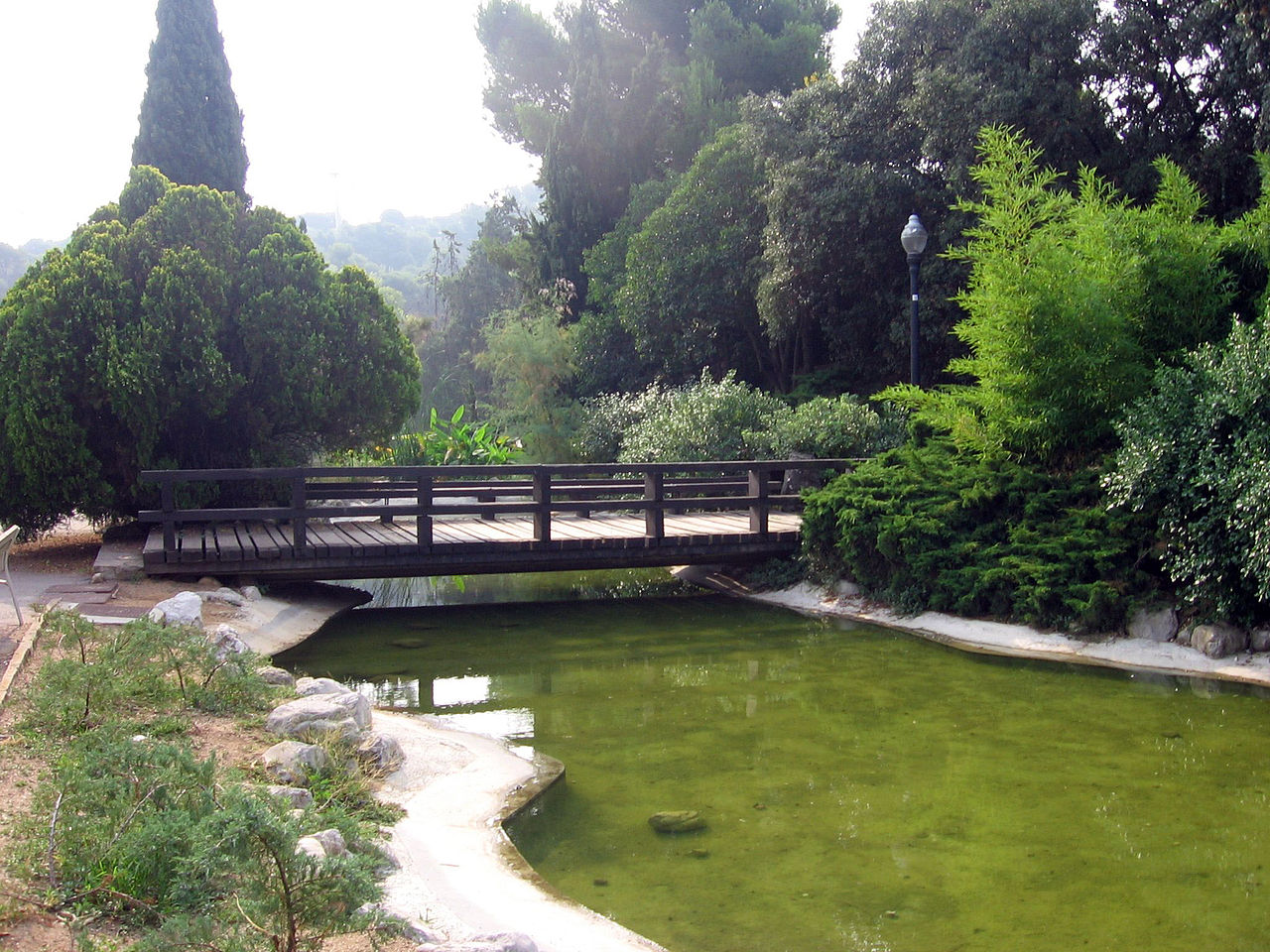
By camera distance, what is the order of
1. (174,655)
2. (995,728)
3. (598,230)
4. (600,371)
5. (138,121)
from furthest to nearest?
(598,230), (600,371), (138,121), (995,728), (174,655)

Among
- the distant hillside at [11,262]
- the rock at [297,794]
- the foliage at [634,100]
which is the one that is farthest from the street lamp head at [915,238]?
the distant hillside at [11,262]

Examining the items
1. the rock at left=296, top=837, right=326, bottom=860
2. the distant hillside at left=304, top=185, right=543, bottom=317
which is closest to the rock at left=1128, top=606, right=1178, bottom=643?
the rock at left=296, top=837, right=326, bottom=860

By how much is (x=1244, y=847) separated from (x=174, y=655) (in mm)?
5725

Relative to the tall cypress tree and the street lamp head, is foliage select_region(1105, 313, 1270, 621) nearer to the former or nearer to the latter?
the street lamp head

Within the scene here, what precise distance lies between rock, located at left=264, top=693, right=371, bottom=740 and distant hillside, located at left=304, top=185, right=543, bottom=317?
196 feet

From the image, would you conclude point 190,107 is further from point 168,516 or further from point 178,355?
point 168,516

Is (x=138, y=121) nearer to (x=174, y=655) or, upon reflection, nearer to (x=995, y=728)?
(x=174, y=655)

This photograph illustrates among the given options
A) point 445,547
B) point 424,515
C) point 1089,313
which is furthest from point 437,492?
point 1089,313

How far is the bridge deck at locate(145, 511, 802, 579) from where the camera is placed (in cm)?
988

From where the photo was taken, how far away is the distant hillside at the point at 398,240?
236ft

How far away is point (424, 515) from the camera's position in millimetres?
10305

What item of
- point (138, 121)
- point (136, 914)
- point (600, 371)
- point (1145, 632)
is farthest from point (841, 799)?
point (600, 371)

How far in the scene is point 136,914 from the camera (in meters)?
3.27

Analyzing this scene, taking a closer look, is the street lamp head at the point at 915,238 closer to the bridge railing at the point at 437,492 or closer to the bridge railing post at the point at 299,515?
the bridge railing at the point at 437,492
